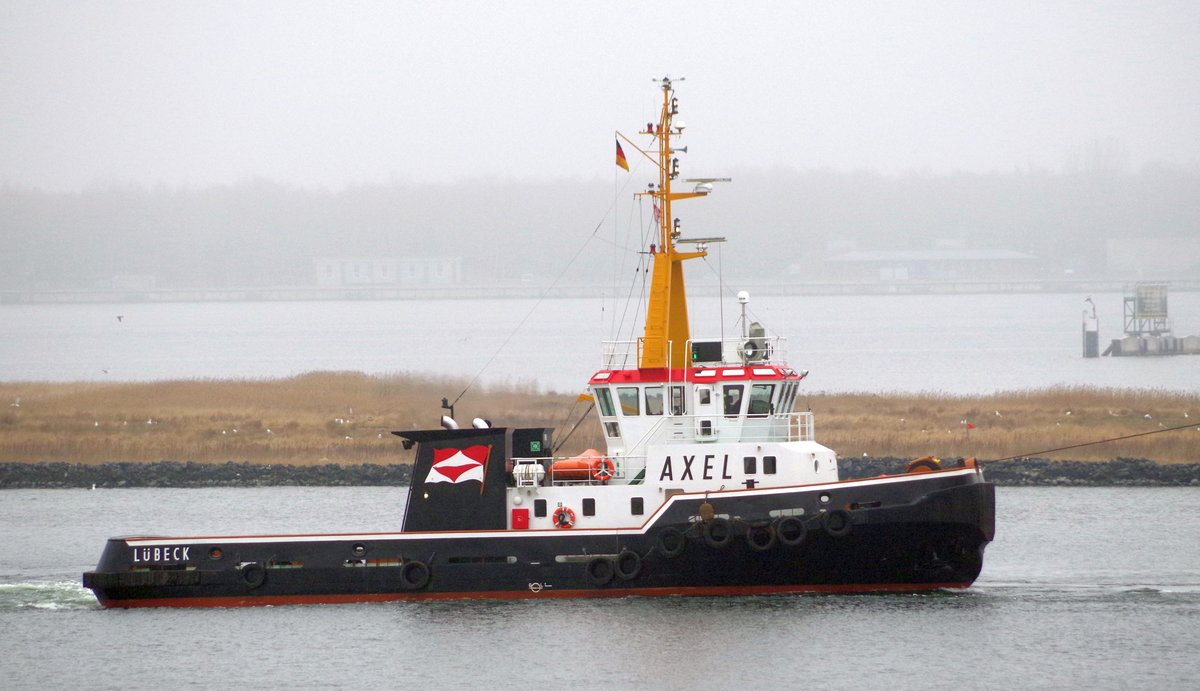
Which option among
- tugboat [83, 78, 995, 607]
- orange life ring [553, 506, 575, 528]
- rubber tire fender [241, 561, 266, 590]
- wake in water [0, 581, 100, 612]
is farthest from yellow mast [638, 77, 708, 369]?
wake in water [0, 581, 100, 612]

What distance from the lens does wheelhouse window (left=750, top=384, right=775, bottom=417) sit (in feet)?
72.3

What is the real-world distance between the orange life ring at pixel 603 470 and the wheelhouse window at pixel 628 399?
794mm

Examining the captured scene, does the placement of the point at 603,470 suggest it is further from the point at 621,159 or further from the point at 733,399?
the point at 621,159

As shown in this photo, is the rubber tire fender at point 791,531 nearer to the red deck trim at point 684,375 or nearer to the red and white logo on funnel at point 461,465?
the red deck trim at point 684,375

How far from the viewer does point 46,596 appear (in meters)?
24.1

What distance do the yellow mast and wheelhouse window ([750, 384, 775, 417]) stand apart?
42.3 inches

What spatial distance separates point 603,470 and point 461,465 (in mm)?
2088

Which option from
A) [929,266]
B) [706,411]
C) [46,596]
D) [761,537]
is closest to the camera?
[761,537]

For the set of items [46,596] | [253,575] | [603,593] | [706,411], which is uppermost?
[706,411]

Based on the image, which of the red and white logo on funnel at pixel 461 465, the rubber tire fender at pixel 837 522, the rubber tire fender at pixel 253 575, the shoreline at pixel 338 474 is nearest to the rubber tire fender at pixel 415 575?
the red and white logo on funnel at pixel 461 465

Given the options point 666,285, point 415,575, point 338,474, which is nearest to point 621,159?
point 666,285

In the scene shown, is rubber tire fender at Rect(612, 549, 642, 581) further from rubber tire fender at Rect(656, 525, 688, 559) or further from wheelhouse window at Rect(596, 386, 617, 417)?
wheelhouse window at Rect(596, 386, 617, 417)

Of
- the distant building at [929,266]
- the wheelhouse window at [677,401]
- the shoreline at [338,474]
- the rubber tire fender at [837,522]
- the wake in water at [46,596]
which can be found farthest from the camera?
the distant building at [929,266]

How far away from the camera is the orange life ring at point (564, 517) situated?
2183 centimetres
